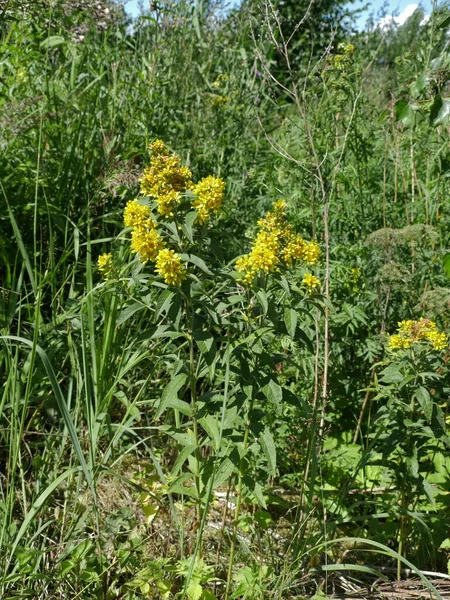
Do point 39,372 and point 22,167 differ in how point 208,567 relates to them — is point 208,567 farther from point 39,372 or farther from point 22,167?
point 22,167

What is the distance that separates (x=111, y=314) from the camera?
2.35 meters

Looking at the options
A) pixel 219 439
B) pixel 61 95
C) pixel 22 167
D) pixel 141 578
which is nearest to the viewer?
pixel 219 439

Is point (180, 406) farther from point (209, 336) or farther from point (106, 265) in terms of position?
point (106, 265)

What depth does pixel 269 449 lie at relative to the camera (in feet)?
5.70

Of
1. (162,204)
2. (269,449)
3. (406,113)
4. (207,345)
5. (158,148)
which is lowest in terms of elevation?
(269,449)

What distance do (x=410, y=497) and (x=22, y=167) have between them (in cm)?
205

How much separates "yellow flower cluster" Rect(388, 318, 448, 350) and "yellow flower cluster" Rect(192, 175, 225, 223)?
672mm

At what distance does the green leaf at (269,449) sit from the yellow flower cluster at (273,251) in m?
0.41

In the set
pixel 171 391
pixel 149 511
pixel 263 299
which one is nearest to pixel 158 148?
pixel 263 299

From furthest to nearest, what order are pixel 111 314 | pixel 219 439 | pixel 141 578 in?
1. pixel 111 314
2. pixel 141 578
3. pixel 219 439

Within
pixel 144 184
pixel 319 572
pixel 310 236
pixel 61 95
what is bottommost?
pixel 319 572

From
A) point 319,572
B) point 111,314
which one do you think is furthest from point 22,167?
point 319,572

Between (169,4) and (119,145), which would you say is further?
(169,4)

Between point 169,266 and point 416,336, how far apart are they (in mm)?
794
